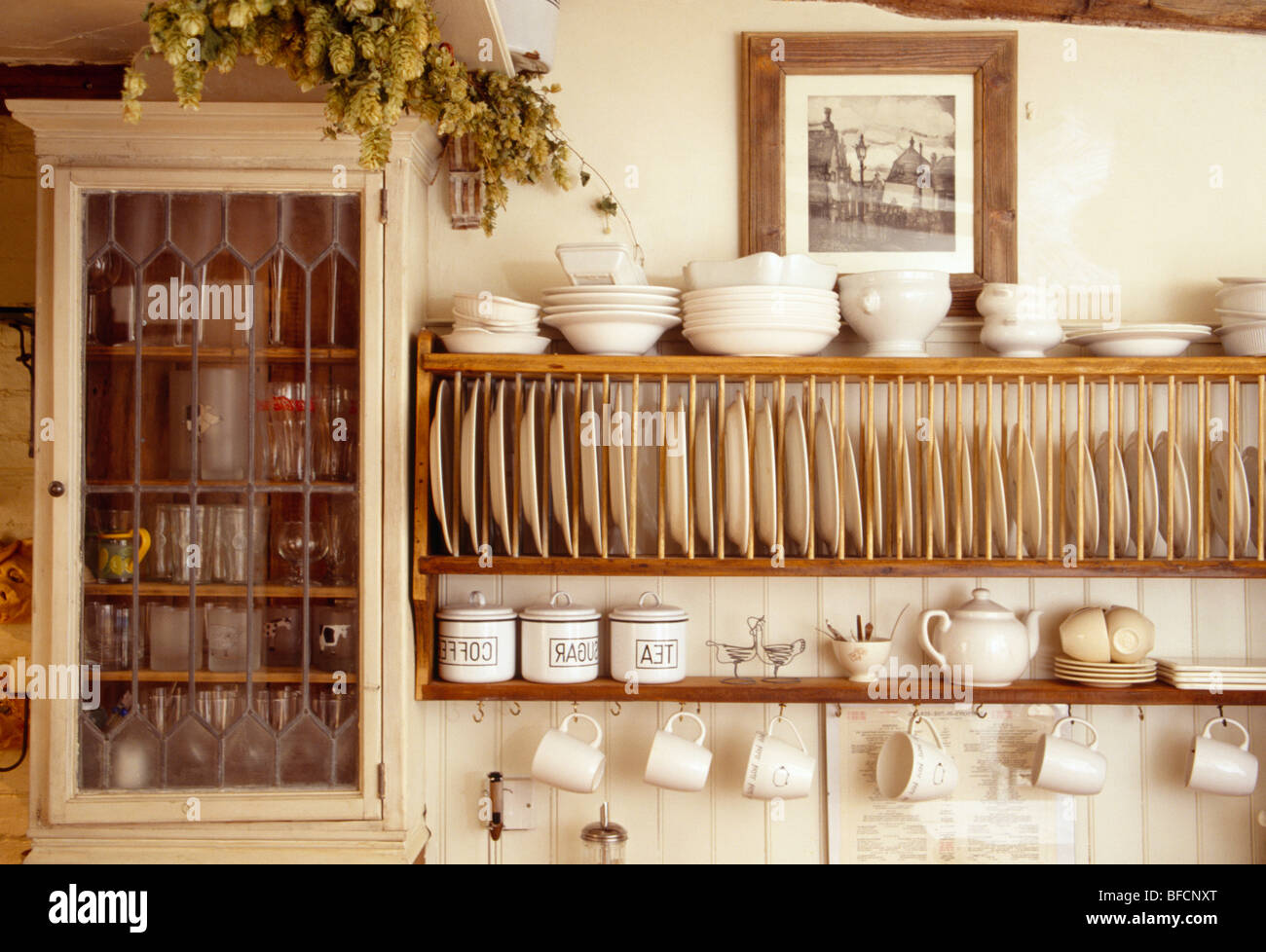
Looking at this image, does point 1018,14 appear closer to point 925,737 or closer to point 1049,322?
point 1049,322

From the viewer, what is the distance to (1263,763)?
199 centimetres

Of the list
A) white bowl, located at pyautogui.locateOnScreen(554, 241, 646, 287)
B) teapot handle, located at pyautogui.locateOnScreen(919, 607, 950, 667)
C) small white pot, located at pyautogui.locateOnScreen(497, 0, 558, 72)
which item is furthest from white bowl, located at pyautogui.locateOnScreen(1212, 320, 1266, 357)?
small white pot, located at pyautogui.locateOnScreen(497, 0, 558, 72)

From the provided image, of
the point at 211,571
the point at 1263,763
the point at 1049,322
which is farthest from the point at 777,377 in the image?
the point at 1263,763

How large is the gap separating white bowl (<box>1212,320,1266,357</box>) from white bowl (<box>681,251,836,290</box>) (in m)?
0.70

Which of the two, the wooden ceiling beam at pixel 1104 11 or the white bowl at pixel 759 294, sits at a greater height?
the wooden ceiling beam at pixel 1104 11

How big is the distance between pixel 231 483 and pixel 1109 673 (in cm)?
152

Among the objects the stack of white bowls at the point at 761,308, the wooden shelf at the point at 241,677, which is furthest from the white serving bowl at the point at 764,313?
the wooden shelf at the point at 241,677

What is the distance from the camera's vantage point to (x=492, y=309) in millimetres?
1823

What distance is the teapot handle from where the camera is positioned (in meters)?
1.88

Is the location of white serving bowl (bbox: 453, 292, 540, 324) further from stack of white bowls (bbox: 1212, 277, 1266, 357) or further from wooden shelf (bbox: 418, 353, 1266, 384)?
stack of white bowls (bbox: 1212, 277, 1266, 357)

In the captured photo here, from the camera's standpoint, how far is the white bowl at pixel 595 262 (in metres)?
1.79

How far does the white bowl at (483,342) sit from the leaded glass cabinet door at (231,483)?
147 millimetres

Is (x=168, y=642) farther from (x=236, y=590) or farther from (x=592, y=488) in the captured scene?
(x=592, y=488)

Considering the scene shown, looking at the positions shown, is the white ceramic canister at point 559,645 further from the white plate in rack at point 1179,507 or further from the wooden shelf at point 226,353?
the white plate in rack at point 1179,507
